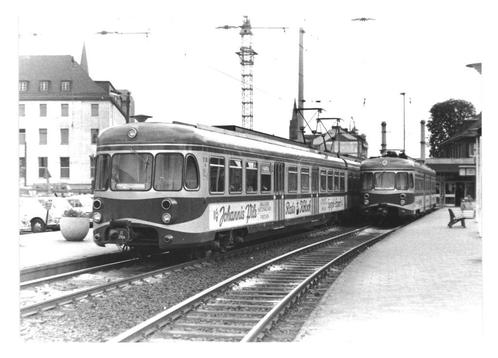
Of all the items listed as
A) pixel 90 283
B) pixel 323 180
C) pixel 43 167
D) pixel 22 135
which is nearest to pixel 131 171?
pixel 90 283

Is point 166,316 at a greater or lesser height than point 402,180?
lesser

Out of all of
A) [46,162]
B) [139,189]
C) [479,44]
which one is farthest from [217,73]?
[479,44]

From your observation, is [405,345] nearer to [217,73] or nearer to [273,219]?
[217,73]

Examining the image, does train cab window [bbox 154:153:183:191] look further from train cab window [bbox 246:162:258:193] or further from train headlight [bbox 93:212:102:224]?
train cab window [bbox 246:162:258:193]

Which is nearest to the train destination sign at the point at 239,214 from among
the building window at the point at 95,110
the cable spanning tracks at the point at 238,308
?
the cable spanning tracks at the point at 238,308

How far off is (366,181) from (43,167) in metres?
19.2

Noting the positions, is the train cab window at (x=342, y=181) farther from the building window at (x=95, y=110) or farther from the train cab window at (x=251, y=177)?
the building window at (x=95, y=110)

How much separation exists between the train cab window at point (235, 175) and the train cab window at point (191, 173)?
4.99 feet

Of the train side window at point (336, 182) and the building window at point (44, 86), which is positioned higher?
the building window at point (44, 86)

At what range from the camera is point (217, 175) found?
48.1 feet

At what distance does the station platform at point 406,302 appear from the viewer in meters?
8.37

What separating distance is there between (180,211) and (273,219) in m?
4.83

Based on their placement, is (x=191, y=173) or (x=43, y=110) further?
(x=191, y=173)

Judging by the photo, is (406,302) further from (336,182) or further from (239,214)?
(336,182)
